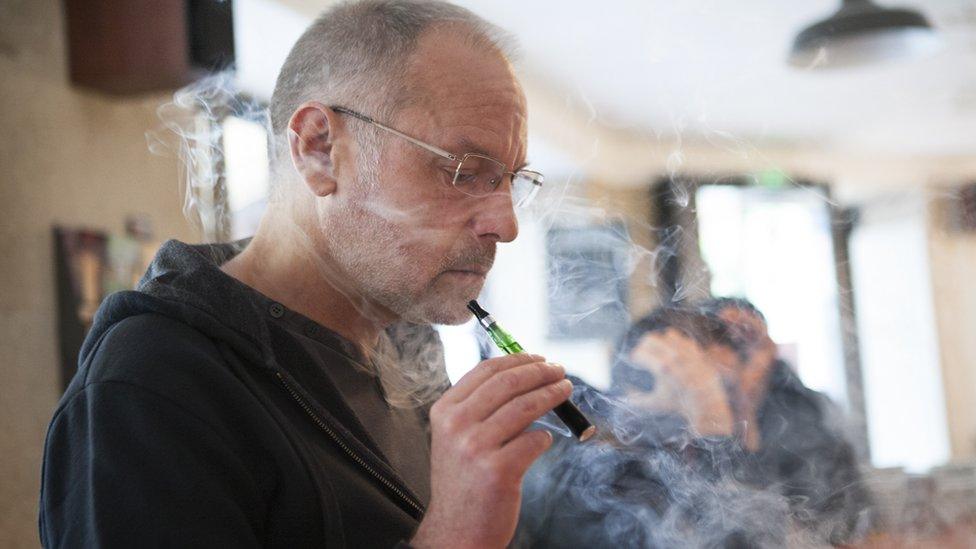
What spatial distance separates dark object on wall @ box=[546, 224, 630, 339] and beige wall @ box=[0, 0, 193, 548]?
1481 millimetres

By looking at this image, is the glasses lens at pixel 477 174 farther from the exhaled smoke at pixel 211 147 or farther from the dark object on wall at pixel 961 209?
the dark object on wall at pixel 961 209

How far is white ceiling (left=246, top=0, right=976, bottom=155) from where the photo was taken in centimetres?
113

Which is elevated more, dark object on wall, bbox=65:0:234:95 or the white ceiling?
dark object on wall, bbox=65:0:234:95

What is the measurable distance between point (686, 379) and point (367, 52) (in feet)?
2.04

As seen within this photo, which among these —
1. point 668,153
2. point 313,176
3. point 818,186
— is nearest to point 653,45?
point 668,153

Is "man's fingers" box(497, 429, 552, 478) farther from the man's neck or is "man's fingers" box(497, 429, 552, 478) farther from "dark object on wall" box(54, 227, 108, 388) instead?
"dark object on wall" box(54, 227, 108, 388)

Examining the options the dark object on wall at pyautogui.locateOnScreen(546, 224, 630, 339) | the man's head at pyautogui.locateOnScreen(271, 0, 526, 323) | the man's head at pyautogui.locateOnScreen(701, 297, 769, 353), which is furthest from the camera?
the dark object on wall at pyautogui.locateOnScreen(546, 224, 630, 339)

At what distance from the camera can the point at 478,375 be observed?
2.97 ft

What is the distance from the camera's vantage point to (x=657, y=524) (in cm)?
130

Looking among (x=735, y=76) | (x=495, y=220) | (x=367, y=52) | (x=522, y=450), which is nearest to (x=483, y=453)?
(x=522, y=450)

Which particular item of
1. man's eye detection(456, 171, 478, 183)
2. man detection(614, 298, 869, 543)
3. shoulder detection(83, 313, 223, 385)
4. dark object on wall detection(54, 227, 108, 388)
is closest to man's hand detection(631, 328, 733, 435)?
man detection(614, 298, 869, 543)

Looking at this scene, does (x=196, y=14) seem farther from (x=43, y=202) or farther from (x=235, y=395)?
(x=235, y=395)

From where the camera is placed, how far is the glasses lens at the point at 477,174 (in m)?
1.09

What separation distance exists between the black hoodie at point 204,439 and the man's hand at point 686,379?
1.45ft
